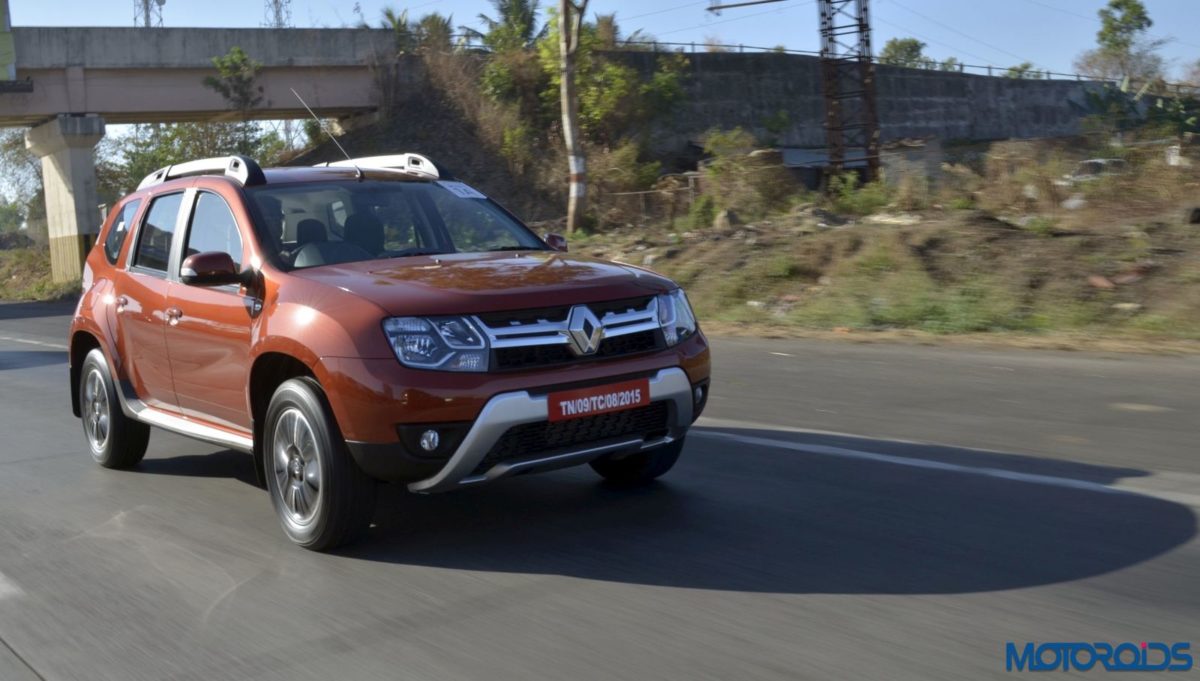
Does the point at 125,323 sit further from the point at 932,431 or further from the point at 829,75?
the point at 829,75

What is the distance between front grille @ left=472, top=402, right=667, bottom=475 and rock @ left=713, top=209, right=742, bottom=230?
1494cm

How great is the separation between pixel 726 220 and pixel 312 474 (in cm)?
1629

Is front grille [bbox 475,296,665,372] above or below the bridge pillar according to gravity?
below

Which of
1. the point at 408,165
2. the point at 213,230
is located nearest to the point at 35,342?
the point at 408,165

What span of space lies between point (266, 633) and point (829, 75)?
42.3 metres

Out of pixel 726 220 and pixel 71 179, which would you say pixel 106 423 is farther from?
pixel 71 179

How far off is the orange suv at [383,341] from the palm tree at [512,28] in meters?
43.2

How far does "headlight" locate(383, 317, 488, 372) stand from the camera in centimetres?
513

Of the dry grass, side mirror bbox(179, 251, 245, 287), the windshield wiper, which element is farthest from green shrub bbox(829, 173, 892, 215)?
the dry grass

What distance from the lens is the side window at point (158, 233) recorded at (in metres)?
7.05

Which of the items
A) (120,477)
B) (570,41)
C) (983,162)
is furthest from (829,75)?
(120,477)

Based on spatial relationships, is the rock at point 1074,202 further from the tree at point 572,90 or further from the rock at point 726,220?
the tree at point 572,90

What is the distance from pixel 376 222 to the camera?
6.48m

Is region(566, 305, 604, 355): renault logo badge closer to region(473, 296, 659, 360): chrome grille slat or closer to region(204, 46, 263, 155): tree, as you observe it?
region(473, 296, 659, 360): chrome grille slat
